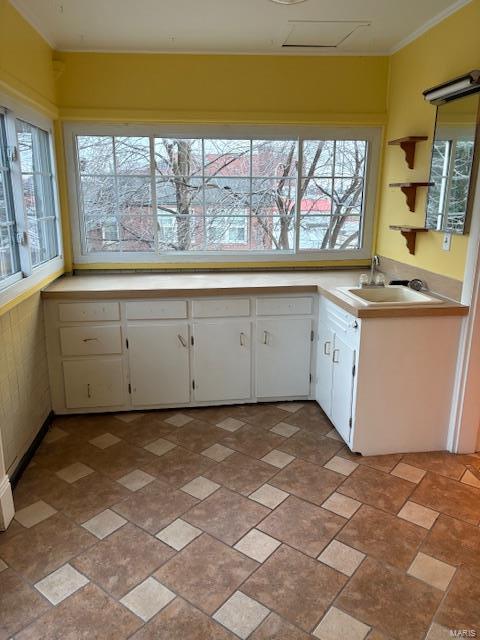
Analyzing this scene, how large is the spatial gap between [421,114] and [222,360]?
2.01m

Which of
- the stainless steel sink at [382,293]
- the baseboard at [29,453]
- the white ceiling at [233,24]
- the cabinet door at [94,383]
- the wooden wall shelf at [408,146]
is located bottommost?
the baseboard at [29,453]

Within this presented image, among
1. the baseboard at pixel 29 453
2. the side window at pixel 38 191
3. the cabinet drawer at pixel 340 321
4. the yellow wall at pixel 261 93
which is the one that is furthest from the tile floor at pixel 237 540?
the yellow wall at pixel 261 93

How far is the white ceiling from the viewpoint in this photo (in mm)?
2588

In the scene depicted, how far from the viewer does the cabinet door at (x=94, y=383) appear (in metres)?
3.18

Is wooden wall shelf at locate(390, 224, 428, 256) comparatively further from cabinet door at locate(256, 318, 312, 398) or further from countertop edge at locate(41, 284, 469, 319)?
cabinet door at locate(256, 318, 312, 398)

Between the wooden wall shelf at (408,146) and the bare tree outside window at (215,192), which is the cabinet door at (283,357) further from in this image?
the wooden wall shelf at (408,146)

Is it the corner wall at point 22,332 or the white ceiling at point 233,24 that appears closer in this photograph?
the corner wall at point 22,332

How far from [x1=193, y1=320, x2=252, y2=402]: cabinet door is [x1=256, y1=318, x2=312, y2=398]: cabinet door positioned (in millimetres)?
91

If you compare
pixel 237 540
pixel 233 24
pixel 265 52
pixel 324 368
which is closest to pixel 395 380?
pixel 324 368

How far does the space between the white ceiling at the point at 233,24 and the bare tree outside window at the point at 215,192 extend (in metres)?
0.60

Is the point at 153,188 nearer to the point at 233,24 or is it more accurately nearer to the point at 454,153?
the point at 233,24

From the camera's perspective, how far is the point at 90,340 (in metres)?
3.14

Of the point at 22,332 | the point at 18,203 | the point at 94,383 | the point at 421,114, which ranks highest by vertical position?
the point at 421,114

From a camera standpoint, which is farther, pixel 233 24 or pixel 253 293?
pixel 253 293
